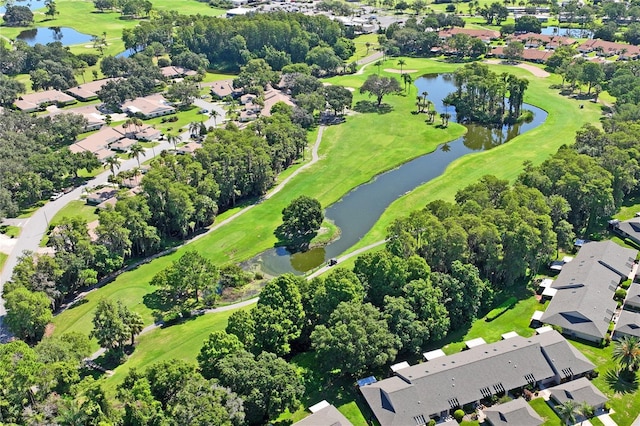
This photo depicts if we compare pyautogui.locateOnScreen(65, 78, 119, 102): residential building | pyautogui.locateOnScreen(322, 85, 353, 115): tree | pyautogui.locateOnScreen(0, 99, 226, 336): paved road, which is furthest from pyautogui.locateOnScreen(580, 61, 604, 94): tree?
pyautogui.locateOnScreen(65, 78, 119, 102): residential building

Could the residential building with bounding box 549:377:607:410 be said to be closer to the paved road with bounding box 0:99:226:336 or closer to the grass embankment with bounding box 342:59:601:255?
the grass embankment with bounding box 342:59:601:255

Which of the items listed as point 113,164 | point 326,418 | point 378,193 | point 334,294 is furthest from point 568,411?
point 113,164

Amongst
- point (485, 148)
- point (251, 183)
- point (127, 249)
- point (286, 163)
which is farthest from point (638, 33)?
point (127, 249)

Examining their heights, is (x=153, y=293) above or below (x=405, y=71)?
below

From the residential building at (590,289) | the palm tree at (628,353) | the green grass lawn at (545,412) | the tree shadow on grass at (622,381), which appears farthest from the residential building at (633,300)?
the green grass lawn at (545,412)

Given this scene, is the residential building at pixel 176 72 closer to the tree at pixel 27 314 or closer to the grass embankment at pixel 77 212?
the grass embankment at pixel 77 212

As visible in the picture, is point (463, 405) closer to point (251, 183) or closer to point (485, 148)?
point (251, 183)
